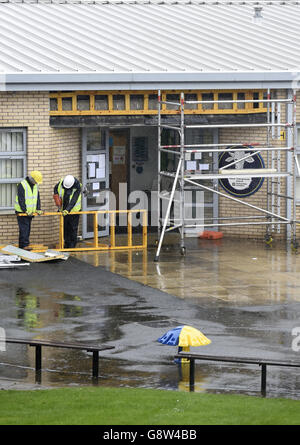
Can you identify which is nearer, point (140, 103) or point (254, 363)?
point (254, 363)

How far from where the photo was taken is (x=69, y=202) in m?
21.7

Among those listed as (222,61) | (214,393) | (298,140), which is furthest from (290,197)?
(214,393)

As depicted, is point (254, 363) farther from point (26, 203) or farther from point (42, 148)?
point (42, 148)

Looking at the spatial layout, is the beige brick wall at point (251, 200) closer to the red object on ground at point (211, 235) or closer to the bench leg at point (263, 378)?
the red object on ground at point (211, 235)

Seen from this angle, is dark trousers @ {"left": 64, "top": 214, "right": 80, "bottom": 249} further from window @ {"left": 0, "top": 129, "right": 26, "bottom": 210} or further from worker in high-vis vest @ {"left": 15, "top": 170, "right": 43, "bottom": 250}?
window @ {"left": 0, "top": 129, "right": 26, "bottom": 210}

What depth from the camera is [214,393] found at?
11.9 m

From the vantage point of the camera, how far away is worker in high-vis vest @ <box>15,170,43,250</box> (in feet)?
69.1

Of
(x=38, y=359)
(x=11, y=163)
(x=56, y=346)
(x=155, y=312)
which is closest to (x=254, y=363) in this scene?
(x=56, y=346)

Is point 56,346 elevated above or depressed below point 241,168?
below

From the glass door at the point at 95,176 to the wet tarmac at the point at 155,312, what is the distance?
68.3 inches

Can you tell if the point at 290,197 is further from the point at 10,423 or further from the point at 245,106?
the point at 10,423

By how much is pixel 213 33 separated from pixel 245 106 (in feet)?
10.1

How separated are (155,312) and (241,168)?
8.20m

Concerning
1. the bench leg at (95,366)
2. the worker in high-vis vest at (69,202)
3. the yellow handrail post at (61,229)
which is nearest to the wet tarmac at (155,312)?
the bench leg at (95,366)
